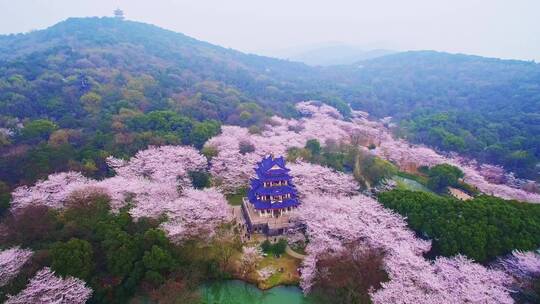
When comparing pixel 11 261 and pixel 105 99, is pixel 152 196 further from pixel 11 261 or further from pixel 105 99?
pixel 105 99

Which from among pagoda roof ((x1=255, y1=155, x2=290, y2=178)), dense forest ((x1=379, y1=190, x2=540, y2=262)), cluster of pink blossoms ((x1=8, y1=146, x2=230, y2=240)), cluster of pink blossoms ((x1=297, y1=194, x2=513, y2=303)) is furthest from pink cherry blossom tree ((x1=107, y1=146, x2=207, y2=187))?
dense forest ((x1=379, y1=190, x2=540, y2=262))

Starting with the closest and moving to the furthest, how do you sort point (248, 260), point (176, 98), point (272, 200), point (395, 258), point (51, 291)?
point (51, 291)
point (395, 258)
point (248, 260)
point (272, 200)
point (176, 98)

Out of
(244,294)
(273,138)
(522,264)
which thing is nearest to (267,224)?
(244,294)

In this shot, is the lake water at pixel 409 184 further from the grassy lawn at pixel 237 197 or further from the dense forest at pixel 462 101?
the grassy lawn at pixel 237 197

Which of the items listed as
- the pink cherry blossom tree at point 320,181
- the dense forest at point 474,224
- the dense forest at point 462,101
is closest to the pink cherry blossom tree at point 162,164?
the pink cherry blossom tree at point 320,181

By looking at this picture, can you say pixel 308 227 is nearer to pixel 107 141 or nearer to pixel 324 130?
pixel 107 141

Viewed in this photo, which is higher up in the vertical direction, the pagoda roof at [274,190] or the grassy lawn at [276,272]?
the pagoda roof at [274,190]
